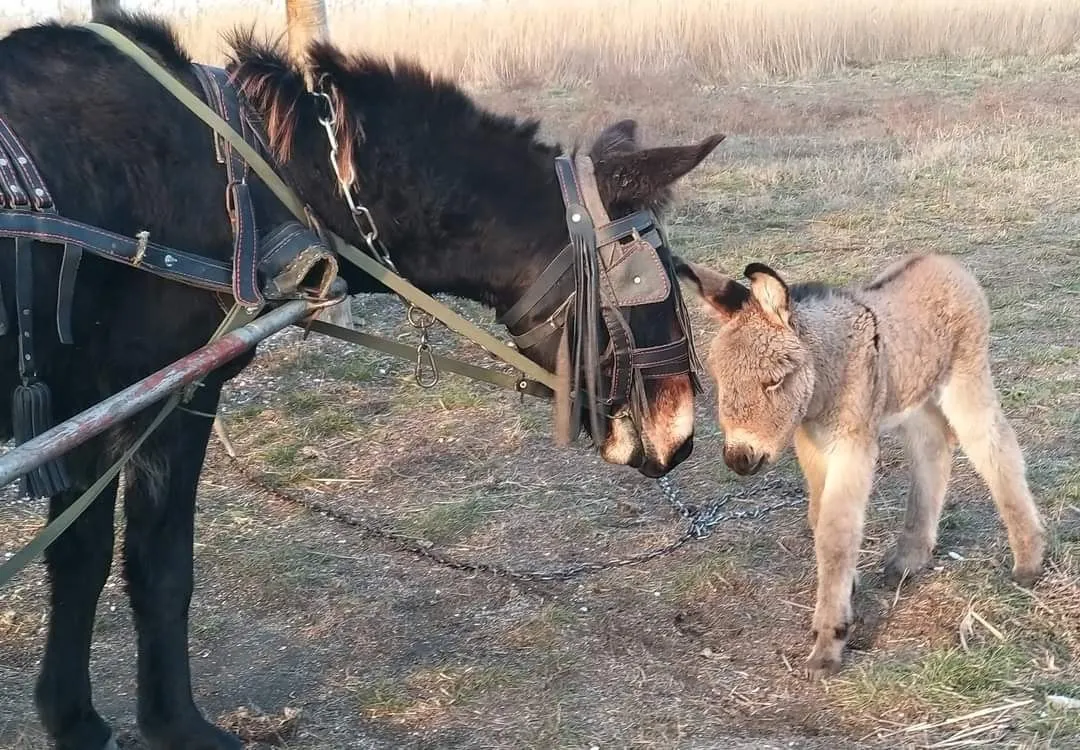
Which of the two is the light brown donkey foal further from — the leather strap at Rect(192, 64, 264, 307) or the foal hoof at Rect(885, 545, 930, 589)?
the leather strap at Rect(192, 64, 264, 307)

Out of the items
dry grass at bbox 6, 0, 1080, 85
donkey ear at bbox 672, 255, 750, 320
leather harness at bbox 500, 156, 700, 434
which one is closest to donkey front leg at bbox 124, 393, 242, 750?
leather harness at bbox 500, 156, 700, 434

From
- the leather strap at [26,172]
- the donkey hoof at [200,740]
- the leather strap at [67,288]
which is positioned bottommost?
the donkey hoof at [200,740]

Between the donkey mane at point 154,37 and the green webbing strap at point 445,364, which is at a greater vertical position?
the donkey mane at point 154,37

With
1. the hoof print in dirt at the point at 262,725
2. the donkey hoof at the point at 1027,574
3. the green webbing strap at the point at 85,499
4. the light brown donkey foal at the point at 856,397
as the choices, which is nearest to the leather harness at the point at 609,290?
the light brown donkey foal at the point at 856,397

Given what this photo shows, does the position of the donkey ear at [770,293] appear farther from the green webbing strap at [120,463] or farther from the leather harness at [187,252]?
the green webbing strap at [120,463]

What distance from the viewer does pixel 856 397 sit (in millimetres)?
3465

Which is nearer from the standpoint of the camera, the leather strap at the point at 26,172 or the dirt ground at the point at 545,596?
the leather strap at the point at 26,172

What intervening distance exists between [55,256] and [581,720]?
6.25 ft

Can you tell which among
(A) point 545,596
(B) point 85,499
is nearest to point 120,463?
(B) point 85,499

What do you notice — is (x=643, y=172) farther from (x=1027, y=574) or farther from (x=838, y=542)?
(x=1027, y=574)

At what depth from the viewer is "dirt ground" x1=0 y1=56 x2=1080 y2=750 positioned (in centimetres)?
308

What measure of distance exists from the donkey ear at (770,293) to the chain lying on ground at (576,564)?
1.15 meters

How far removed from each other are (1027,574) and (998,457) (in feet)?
1.34

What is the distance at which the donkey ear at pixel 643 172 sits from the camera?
8.56ft
